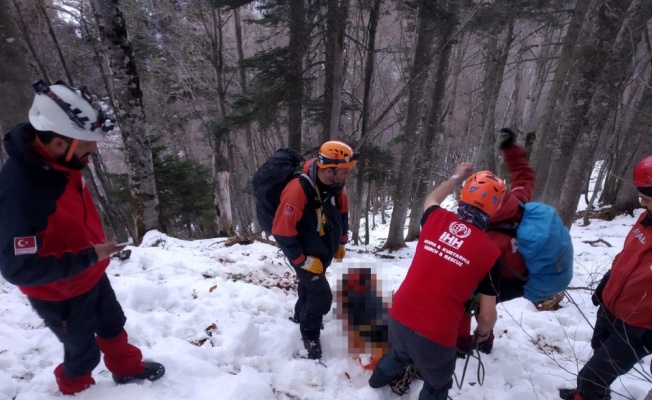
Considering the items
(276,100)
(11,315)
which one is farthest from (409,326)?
(276,100)

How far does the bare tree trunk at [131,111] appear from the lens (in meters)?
5.56

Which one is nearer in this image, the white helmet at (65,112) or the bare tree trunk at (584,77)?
the white helmet at (65,112)

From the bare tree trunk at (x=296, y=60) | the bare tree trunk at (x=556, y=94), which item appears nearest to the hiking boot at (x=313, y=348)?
the bare tree trunk at (x=296, y=60)

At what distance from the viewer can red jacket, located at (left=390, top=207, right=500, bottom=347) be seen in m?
2.45

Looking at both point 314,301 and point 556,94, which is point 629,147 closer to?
point 556,94

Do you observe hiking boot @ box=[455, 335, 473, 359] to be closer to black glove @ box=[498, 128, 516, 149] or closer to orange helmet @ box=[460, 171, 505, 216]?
orange helmet @ box=[460, 171, 505, 216]

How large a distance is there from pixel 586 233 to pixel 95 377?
11.6 metres

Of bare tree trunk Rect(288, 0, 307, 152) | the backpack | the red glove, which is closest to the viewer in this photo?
the backpack

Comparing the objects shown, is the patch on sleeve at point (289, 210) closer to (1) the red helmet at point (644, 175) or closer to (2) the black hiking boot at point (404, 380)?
(2) the black hiking boot at point (404, 380)

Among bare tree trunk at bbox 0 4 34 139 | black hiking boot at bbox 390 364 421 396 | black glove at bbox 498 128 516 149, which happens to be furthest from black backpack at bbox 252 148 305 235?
bare tree trunk at bbox 0 4 34 139

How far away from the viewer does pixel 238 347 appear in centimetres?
348

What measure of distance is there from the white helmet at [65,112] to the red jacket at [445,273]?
7.84 ft

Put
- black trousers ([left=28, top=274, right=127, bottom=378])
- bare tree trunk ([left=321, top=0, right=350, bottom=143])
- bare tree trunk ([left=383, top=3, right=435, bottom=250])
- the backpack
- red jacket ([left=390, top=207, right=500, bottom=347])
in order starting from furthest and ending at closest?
bare tree trunk ([left=383, top=3, right=435, bottom=250]), bare tree trunk ([left=321, top=0, right=350, bottom=143]), the backpack, red jacket ([left=390, top=207, right=500, bottom=347]), black trousers ([left=28, top=274, right=127, bottom=378])

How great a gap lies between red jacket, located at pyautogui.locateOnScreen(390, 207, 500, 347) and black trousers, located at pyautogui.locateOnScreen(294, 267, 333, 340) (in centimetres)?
106
